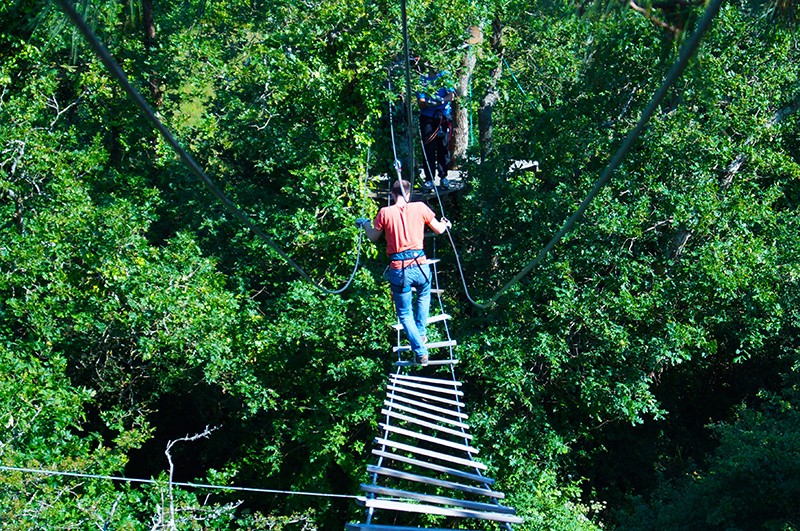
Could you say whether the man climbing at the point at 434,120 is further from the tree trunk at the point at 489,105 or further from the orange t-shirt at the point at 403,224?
the orange t-shirt at the point at 403,224

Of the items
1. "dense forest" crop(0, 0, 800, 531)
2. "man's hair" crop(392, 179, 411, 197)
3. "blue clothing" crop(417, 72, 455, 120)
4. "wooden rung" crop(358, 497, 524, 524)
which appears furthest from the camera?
"blue clothing" crop(417, 72, 455, 120)

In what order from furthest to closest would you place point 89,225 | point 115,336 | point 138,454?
point 138,454 < point 115,336 < point 89,225

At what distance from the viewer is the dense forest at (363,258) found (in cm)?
971

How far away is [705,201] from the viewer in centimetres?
993

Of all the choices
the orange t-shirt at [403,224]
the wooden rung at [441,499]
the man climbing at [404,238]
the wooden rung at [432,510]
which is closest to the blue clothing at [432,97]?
the man climbing at [404,238]

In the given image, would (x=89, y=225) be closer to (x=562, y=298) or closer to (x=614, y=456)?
(x=562, y=298)

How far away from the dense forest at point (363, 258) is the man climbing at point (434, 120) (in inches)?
14.3

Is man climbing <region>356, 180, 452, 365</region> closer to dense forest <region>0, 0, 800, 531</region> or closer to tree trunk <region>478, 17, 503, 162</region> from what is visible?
dense forest <region>0, 0, 800, 531</region>

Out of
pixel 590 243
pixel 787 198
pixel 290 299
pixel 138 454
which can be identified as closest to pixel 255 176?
pixel 290 299

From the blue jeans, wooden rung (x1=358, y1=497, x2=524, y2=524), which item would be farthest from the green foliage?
wooden rung (x1=358, y1=497, x2=524, y2=524)

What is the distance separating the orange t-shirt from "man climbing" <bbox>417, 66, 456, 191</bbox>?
4042mm

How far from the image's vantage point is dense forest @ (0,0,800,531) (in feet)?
31.9

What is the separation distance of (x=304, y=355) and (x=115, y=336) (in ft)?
7.40

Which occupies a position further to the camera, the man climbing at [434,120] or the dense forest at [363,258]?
the man climbing at [434,120]
